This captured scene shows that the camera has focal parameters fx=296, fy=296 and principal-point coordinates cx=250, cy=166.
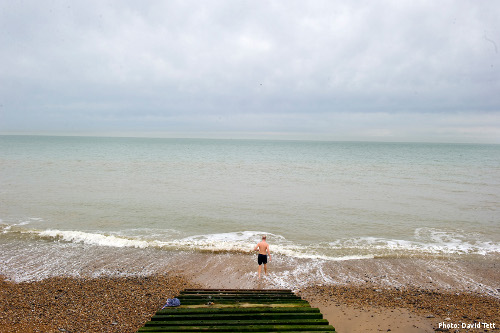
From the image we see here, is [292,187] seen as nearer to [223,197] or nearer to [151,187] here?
[223,197]

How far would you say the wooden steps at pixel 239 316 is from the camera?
18.9ft

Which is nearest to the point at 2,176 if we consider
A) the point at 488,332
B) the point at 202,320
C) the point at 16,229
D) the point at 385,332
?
the point at 16,229

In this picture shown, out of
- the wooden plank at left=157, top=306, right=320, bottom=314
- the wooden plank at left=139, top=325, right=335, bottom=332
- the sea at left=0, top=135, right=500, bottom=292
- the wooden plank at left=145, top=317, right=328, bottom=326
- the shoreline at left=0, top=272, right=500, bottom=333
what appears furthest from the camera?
the sea at left=0, top=135, right=500, bottom=292

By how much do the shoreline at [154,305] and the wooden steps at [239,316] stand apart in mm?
1523

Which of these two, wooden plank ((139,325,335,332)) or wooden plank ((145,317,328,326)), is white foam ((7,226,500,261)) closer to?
wooden plank ((145,317,328,326))

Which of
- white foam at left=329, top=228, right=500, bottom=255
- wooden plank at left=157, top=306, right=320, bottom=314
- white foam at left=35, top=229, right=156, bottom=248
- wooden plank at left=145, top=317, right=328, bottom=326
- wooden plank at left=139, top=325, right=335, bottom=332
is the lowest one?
white foam at left=35, top=229, right=156, bottom=248

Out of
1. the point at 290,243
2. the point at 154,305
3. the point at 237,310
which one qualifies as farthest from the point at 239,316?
the point at 290,243

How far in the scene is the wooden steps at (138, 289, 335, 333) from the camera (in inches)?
227

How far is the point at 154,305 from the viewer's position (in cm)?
847

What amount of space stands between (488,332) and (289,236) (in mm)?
8876

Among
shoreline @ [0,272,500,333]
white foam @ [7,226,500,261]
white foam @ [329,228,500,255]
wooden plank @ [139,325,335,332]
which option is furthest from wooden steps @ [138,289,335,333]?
white foam @ [329,228,500,255]

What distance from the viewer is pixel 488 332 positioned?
7.25 m

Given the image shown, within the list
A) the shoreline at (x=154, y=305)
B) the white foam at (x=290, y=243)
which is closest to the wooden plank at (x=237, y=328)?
the shoreline at (x=154, y=305)

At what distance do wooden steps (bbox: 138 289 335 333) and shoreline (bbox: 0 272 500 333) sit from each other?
1.52 m
